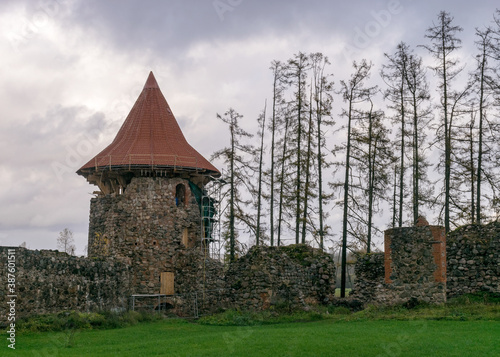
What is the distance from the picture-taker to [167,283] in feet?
110

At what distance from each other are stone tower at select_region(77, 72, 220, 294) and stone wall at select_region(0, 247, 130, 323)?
3.32 meters

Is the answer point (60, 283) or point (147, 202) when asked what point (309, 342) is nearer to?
point (60, 283)

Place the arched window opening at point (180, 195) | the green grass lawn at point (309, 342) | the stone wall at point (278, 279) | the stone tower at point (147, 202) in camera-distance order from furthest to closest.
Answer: the arched window opening at point (180, 195) → the stone tower at point (147, 202) → the stone wall at point (278, 279) → the green grass lawn at point (309, 342)

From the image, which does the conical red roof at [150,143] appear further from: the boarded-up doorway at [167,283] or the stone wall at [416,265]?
the stone wall at [416,265]

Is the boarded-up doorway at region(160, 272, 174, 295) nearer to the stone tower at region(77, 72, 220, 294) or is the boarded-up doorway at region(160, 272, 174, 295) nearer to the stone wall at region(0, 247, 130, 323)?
the stone tower at region(77, 72, 220, 294)

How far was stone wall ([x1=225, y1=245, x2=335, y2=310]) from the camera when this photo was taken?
87.7ft

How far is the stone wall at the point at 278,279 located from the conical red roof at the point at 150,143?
8596 millimetres

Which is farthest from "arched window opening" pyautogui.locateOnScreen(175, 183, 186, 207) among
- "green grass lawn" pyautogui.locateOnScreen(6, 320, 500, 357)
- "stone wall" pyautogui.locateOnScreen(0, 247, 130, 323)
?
"green grass lawn" pyautogui.locateOnScreen(6, 320, 500, 357)

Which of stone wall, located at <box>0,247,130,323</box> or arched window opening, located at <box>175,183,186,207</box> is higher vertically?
arched window opening, located at <box>175,183,186,207</box>

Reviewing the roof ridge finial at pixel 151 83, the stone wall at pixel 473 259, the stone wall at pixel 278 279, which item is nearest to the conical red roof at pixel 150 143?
the roof ridge finial at pixel 151 83

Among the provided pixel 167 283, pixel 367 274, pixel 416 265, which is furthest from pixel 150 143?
pixel 416 265

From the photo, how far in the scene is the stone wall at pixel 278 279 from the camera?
87.7 feet

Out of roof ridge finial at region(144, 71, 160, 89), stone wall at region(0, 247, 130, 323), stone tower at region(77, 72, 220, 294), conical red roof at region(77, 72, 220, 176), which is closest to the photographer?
stone wall at region(0, 247, 130, 323)

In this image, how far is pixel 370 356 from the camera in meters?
14.5
